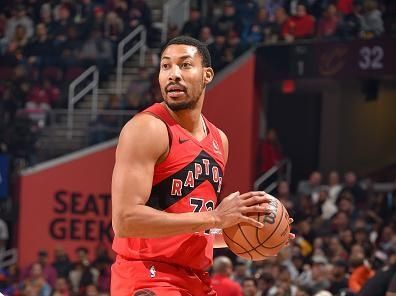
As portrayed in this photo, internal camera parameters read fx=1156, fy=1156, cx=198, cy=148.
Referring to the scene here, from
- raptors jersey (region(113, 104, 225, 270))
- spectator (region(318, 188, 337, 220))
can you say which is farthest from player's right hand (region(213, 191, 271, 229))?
spectator (region(318, 188, 337, 220))

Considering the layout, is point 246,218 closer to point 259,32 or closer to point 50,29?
point 259,32

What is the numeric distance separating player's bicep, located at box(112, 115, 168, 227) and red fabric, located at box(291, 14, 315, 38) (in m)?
13.3

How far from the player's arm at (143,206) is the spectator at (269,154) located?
1386cm

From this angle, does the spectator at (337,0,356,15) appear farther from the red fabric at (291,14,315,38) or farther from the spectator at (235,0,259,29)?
the spectator at (235,0,259,29)

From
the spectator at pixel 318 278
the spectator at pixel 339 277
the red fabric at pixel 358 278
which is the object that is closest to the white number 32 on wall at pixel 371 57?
the spectator at pixel 318 278

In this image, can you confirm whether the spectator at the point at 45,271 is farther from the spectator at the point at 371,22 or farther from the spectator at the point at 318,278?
the spectator at the point at 371,22

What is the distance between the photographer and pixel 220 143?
20.9 feet

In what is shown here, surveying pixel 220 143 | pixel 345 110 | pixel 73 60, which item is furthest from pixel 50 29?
pixel 220 143

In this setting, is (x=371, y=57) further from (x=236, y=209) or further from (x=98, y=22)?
(x=236, y=209)

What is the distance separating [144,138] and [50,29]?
17.2 meters

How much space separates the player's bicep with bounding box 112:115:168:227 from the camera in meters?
5.61

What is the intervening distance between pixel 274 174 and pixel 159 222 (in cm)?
1413

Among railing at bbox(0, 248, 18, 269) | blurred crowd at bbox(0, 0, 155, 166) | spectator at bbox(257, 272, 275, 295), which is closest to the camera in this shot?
spectator at bbox(257, 272, 275, 295)

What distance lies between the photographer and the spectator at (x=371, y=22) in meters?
18.1
